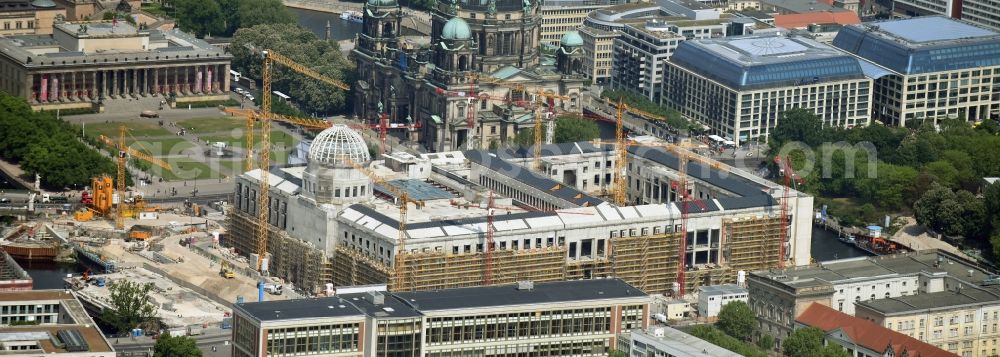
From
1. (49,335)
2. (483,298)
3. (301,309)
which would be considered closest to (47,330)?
(49,335)

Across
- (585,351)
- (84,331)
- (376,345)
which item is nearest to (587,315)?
(585,351)

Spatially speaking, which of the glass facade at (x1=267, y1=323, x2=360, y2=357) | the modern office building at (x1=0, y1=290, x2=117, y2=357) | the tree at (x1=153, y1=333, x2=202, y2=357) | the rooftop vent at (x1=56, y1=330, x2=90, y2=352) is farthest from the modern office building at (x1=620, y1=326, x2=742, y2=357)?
the rooftop vent at (x1=56, y1=330, x2=90, y2=352)

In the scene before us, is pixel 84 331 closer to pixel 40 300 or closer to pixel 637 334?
pixel 40 300

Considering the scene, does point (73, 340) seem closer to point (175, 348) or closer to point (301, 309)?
point (175, 348)

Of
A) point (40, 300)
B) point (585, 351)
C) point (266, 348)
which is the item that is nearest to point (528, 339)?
point (585, 351)

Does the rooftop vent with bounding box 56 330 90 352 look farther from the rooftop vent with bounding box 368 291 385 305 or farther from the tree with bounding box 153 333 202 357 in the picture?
the rooftop vent with bounding box 368 291 385 305
